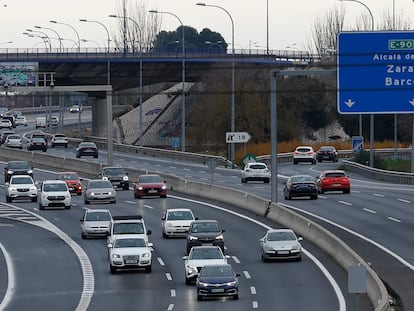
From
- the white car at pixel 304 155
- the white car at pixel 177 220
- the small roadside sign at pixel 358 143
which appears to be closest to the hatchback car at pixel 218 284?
the white car at pixel 177 220

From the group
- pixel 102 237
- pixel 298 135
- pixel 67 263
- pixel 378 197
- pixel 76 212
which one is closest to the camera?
pixel 67 263

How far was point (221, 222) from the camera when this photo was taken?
56.0m

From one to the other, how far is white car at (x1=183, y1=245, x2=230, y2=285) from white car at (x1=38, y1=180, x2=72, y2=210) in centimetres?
2440

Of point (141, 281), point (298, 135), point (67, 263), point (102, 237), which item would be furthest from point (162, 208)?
point (298, 135)

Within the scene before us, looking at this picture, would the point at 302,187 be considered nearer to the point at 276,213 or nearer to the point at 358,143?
the point at 276,213

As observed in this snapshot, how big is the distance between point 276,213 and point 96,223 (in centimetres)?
840

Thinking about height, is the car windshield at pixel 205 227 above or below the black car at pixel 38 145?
below

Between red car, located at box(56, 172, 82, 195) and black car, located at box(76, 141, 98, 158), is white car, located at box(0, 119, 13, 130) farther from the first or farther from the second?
red car, located at box(56, 172, 82, 195)

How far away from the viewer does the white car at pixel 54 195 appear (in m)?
63.0

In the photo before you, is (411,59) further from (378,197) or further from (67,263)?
(378,197)

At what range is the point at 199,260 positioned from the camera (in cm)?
3906

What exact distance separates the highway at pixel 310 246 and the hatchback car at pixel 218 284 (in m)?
0.42

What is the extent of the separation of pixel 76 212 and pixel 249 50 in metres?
62.7

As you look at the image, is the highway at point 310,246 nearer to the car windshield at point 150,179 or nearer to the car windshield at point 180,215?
the car windshield at point 180,215
